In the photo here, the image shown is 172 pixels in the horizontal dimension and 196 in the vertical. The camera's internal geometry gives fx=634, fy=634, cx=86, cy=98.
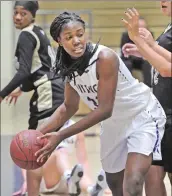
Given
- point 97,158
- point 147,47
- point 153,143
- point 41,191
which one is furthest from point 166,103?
point 97,158

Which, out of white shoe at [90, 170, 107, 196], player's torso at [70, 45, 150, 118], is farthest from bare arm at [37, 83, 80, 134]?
white shoe at [90, 170, 107, 196]

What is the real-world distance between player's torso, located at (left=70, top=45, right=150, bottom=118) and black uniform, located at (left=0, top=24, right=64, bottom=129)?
125 cm

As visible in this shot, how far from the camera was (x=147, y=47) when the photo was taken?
3.12 meters

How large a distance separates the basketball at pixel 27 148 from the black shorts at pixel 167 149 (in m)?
0.82

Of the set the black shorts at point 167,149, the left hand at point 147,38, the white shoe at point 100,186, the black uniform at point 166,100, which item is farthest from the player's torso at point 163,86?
the white shoe at point 100,186

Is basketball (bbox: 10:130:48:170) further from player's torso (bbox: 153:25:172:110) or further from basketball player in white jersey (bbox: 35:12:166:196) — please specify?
player's torso (bbox: 153:25:172:110)

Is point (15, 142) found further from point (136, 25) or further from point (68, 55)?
point (136, 25)

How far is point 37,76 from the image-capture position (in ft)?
16.9

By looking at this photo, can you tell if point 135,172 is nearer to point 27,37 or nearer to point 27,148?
point 27,148

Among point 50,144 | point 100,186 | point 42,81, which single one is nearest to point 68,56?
point 50,144

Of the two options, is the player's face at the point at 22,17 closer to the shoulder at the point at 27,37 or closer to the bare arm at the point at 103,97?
the shoulder at the point at 27,37

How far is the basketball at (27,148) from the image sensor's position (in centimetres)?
373

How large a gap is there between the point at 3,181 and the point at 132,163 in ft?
8.18

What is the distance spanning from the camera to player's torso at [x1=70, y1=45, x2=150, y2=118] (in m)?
3.77
